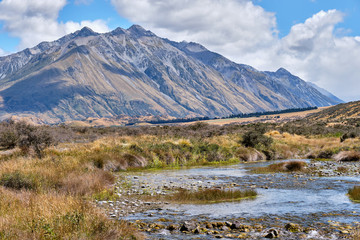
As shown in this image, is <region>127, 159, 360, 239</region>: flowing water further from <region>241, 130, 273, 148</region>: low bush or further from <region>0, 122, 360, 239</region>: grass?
<region>241, 130, 273, 148</region>: low bush

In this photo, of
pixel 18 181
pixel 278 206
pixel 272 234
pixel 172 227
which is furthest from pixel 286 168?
pixel 18 181

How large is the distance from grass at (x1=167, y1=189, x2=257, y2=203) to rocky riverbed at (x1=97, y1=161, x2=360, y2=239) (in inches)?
30.5

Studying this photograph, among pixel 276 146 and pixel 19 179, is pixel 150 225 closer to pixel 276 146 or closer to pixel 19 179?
pixel 19 179

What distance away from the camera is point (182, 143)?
40281mm

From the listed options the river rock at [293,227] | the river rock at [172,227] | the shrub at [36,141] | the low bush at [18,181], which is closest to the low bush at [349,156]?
the river rock at [293,227]

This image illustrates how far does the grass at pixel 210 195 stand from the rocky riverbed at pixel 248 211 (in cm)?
77

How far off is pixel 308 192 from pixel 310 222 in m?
6.64

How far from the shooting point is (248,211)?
15.0 meters

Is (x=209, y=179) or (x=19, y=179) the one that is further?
(x=209, y=179)

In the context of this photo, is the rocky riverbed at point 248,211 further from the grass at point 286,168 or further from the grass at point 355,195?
the grass at point 286,168

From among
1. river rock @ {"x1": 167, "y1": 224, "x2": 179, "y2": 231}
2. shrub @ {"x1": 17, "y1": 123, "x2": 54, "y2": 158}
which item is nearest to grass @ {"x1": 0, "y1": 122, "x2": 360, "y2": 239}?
shrub @ {"x1": 17, "y1": 123, "x2": 54, "y2": 158}

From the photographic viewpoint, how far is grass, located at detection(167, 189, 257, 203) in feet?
56.8

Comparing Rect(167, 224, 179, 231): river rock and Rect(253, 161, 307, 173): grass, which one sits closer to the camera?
Rect(167, 224, 179, 231): river rock

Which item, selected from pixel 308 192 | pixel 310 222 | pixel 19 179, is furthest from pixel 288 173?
pixel 19 179
